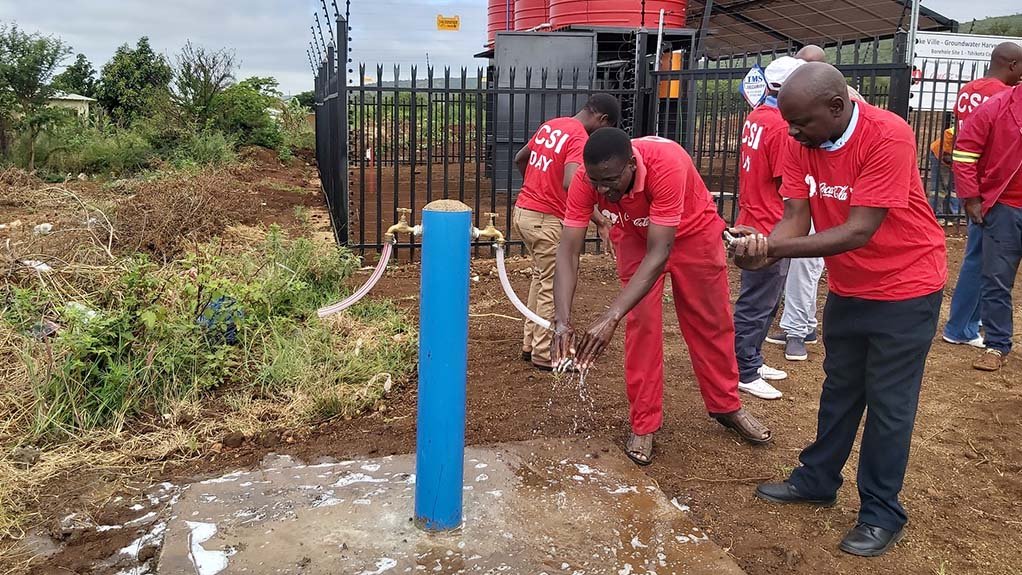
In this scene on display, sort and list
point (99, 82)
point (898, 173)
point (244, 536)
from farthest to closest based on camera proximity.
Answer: point (99, 82)
point (244, 536)
point (898, 173)

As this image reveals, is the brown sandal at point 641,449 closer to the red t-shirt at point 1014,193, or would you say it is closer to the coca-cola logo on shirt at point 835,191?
the coca-cola logo on shirt at point 835,191

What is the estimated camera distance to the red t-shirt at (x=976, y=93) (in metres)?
5.88

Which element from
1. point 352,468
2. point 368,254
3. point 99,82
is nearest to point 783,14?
point 368,254

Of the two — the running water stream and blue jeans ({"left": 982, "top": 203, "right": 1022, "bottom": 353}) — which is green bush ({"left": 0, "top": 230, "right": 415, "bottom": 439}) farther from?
blue jeans ({"left": 982, "top": 203, "right": 1022, "bottom": 353})

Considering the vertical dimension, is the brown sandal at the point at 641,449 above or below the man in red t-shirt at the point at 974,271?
below

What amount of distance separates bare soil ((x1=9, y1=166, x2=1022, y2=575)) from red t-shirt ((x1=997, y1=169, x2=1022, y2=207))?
110cm

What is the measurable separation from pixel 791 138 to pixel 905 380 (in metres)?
1.01

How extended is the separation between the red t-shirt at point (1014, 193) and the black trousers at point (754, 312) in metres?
1.70

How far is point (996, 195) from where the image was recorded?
515cm

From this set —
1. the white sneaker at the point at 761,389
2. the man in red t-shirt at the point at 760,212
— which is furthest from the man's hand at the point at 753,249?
the white sneaker at the point at 761,389

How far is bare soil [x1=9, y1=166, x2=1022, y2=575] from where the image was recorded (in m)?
3.03

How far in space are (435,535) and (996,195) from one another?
14.4ft

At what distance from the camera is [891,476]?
119 inches

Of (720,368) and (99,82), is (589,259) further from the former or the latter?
(99,82)
